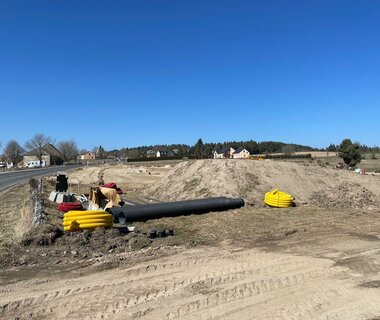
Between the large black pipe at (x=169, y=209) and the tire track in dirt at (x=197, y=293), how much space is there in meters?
6.17

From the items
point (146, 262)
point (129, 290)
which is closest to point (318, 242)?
point (146, 262)

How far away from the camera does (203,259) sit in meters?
9.12

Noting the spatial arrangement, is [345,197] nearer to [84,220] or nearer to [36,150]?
[84,220]

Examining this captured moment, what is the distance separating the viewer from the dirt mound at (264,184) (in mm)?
21156

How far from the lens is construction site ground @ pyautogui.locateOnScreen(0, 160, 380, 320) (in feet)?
20.2

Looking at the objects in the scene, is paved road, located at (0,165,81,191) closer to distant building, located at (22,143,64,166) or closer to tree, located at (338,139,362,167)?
tree, located at (338,139,362,167)

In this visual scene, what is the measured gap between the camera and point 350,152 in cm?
5009

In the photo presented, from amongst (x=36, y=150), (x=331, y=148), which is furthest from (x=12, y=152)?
(x=331, y=148)

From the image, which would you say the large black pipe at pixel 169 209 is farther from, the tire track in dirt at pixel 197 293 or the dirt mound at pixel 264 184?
the tire track in dirt at pixel 197 293

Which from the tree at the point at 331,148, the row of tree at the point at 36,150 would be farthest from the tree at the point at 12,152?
the tree at the point at 331,148

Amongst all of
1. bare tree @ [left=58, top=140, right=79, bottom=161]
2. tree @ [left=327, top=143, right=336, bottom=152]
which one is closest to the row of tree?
bare tree @ [left=58, top=140, right=79, bottom=161]

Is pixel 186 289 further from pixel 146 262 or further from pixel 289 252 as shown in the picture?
pixel 289 252

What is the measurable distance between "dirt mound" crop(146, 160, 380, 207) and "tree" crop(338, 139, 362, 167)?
2554 cm

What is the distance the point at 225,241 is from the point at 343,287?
4.43 meters
